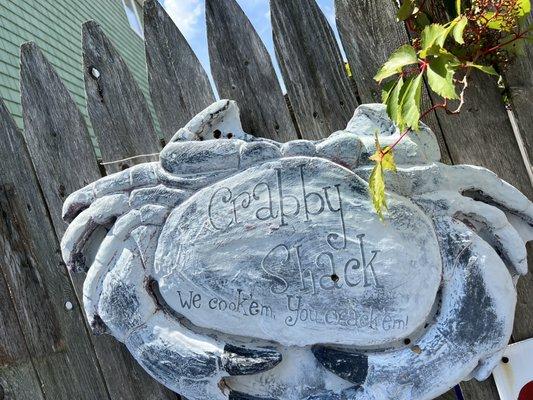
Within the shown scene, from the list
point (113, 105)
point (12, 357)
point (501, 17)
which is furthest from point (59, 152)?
point (501, 17)

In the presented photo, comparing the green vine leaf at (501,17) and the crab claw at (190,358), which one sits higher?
the green vine leaf at (501,17)

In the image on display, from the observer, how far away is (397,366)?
1550 millimetres

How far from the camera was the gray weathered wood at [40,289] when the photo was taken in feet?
6.61

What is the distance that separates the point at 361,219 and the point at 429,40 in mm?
516

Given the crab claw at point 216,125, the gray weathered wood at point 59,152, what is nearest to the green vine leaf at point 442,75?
the crab claw at point 216,125

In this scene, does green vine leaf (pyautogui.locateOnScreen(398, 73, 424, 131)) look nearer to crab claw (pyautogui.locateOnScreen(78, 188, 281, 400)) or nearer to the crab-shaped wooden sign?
the crab-shaped wooden sign

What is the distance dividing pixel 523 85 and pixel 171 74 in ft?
4.01

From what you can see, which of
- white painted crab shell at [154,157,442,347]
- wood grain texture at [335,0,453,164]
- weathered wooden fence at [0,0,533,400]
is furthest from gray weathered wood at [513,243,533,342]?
wood grain texture at [335,0,453,164]

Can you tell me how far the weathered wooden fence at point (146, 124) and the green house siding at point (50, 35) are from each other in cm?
191

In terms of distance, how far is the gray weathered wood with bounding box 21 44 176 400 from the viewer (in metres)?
1.98

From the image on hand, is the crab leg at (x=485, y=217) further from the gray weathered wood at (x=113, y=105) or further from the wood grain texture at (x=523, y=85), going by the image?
the gray weathered wood at (x=113, y=105)

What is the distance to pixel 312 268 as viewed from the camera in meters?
1.56

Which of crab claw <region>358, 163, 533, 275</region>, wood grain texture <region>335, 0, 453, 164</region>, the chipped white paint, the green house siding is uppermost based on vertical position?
the green house siding

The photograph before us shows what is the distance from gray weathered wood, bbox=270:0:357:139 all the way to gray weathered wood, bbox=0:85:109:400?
40.3 inches
